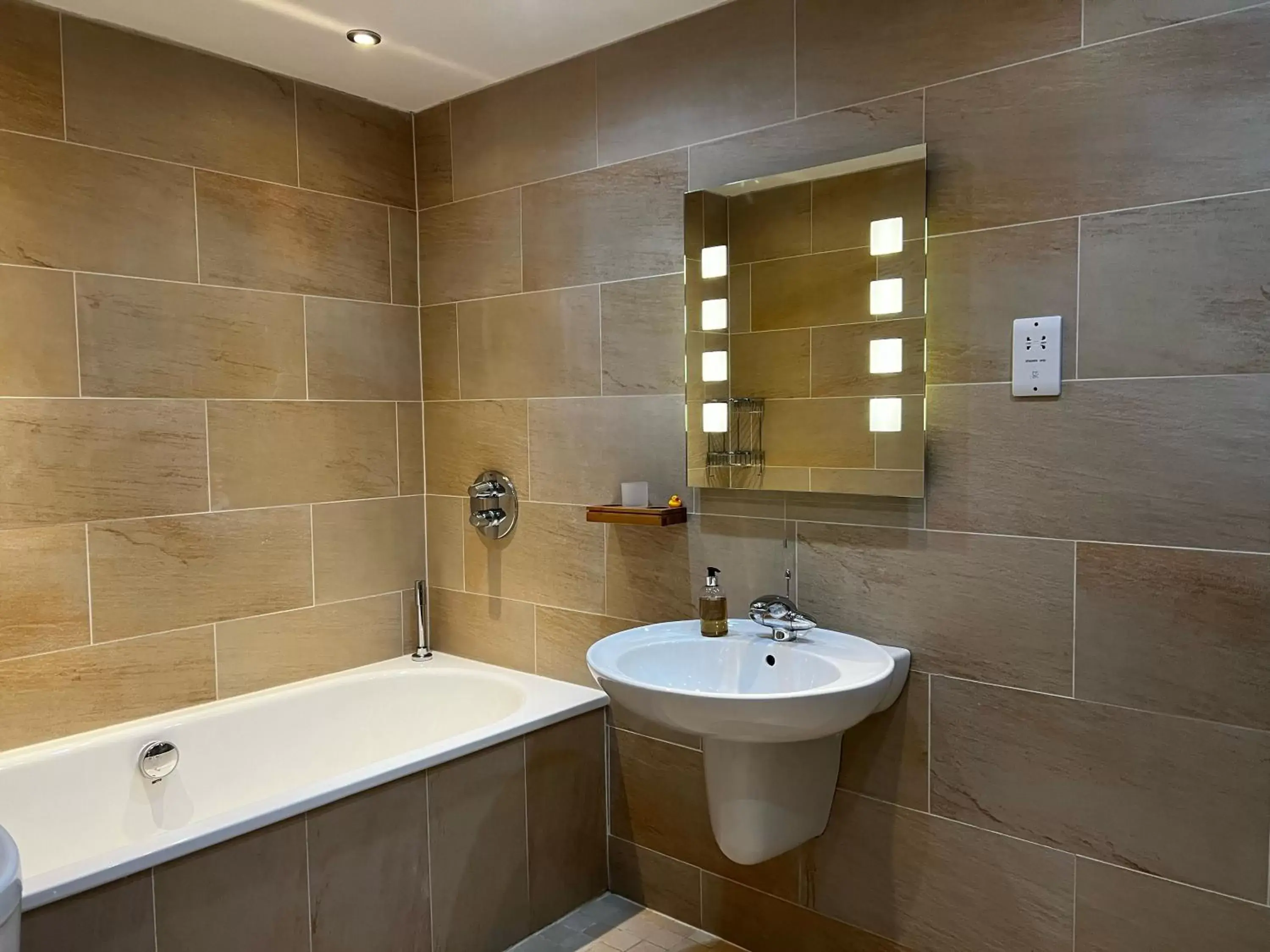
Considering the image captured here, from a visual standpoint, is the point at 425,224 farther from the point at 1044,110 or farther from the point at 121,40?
the point at 1044,110

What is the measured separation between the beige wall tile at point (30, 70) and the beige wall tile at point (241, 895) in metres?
1.79

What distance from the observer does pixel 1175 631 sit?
66.4 inches

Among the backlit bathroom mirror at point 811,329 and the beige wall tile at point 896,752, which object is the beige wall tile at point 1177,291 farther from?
the beige wall tile at point 896,752

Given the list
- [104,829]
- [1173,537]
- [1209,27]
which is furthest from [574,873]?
[1209,27]

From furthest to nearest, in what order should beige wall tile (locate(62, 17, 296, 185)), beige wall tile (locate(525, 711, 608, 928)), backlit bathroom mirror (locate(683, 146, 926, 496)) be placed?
beige wall tile (locate(525, 711, 608, 928)), beige wall tile (locate(62, 17, 296, 185)), backlit bathroom mirror (locate(683, 146, 926, 496))

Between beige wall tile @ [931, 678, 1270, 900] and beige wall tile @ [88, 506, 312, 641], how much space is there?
6.19ft

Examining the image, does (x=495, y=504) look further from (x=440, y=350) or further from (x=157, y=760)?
(x=157, y=760)

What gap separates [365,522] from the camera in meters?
2.92

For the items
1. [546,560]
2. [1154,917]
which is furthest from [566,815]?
[1154,917]

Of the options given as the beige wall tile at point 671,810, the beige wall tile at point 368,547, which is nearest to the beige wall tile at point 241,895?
the beige wall tile at point 671,810

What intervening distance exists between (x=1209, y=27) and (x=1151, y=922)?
1683 millimetres

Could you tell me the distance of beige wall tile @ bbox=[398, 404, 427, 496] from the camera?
3020mm

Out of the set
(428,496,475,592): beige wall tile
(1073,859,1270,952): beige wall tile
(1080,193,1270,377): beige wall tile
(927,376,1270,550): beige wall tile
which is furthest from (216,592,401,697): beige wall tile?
(1080,193,1270,377): beige wall tile

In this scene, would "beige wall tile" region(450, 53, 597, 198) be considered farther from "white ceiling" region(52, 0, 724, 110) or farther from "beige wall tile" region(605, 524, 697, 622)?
"beige wall tile" region(605, 524, 697, 622)
